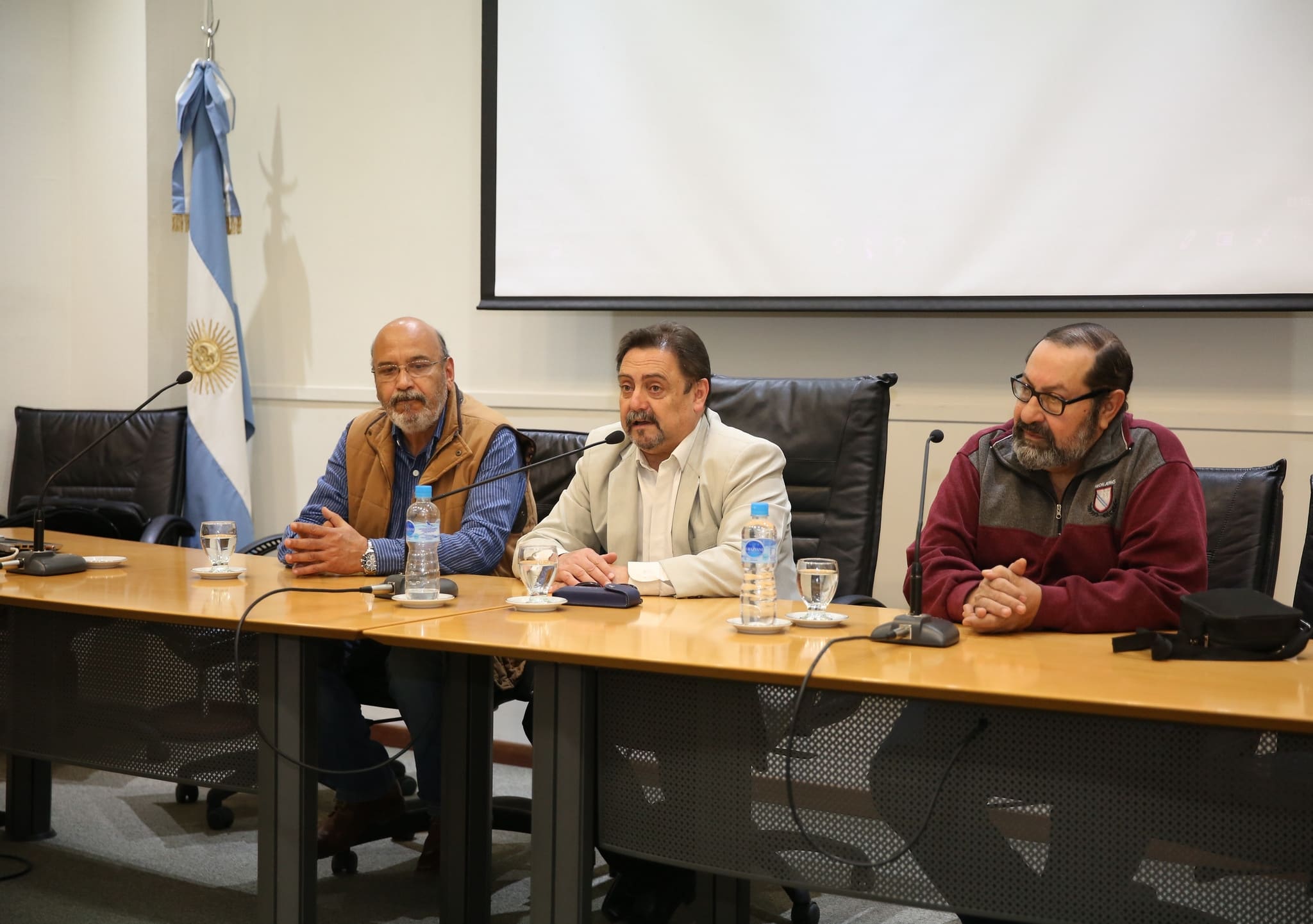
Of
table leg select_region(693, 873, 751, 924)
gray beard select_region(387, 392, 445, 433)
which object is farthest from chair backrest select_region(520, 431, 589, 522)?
table leg select_region(693, 873, 751, 924)

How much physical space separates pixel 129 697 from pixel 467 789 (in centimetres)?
63

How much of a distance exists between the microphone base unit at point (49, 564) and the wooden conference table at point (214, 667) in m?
0.02

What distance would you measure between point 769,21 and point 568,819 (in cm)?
247

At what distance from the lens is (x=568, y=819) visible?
Answer: 1.73m

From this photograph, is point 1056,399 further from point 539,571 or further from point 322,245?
point 322,245

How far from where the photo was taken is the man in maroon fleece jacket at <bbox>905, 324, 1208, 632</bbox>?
6.15 ft

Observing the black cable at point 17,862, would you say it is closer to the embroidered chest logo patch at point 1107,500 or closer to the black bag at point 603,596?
the black bag at point 603,596

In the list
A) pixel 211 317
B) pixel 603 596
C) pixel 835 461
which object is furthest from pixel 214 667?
pixel 211 317

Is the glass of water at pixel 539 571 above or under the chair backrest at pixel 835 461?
under

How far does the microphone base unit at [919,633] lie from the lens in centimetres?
172

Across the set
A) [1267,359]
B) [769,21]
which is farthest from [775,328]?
[1267,359]

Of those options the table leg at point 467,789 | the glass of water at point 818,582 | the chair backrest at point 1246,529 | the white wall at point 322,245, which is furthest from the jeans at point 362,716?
the chair backrest at point 1246,529

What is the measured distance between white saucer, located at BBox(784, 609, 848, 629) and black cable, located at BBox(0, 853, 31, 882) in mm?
1946

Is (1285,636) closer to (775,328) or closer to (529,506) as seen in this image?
(529,506)
